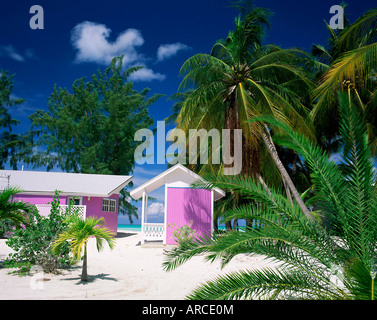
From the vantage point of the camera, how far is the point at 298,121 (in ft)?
44.8

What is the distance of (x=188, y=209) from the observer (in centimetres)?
1667

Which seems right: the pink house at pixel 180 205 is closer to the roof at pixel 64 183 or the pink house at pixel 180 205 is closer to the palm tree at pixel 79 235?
the roof at pixel 64 183

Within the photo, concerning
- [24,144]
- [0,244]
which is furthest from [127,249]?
[24,144]

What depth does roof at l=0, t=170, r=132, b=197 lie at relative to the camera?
20.5 metres

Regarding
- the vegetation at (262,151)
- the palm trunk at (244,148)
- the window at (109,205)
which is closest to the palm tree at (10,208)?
the vegetation at (262,151)

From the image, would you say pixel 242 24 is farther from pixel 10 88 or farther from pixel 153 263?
pixel 10 88

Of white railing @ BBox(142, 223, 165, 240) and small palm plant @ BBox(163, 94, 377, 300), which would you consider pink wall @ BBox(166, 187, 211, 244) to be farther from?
small palm plant @ BBox(163, 94, 377, 300)

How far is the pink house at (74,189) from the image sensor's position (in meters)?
20.3

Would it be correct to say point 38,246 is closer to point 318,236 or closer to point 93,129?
point 318,236

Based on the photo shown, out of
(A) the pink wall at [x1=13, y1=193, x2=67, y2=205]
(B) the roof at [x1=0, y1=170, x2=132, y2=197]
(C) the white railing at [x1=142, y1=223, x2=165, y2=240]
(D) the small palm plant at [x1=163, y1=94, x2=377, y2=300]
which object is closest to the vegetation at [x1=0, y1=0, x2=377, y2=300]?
(D) the small palm plant at [x1=163, y1=94, x2=377, y2=300]

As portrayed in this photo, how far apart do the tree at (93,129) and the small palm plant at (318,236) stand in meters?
28.2

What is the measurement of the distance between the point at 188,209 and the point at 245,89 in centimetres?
705

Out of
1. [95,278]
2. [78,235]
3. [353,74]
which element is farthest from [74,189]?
[353,74]
